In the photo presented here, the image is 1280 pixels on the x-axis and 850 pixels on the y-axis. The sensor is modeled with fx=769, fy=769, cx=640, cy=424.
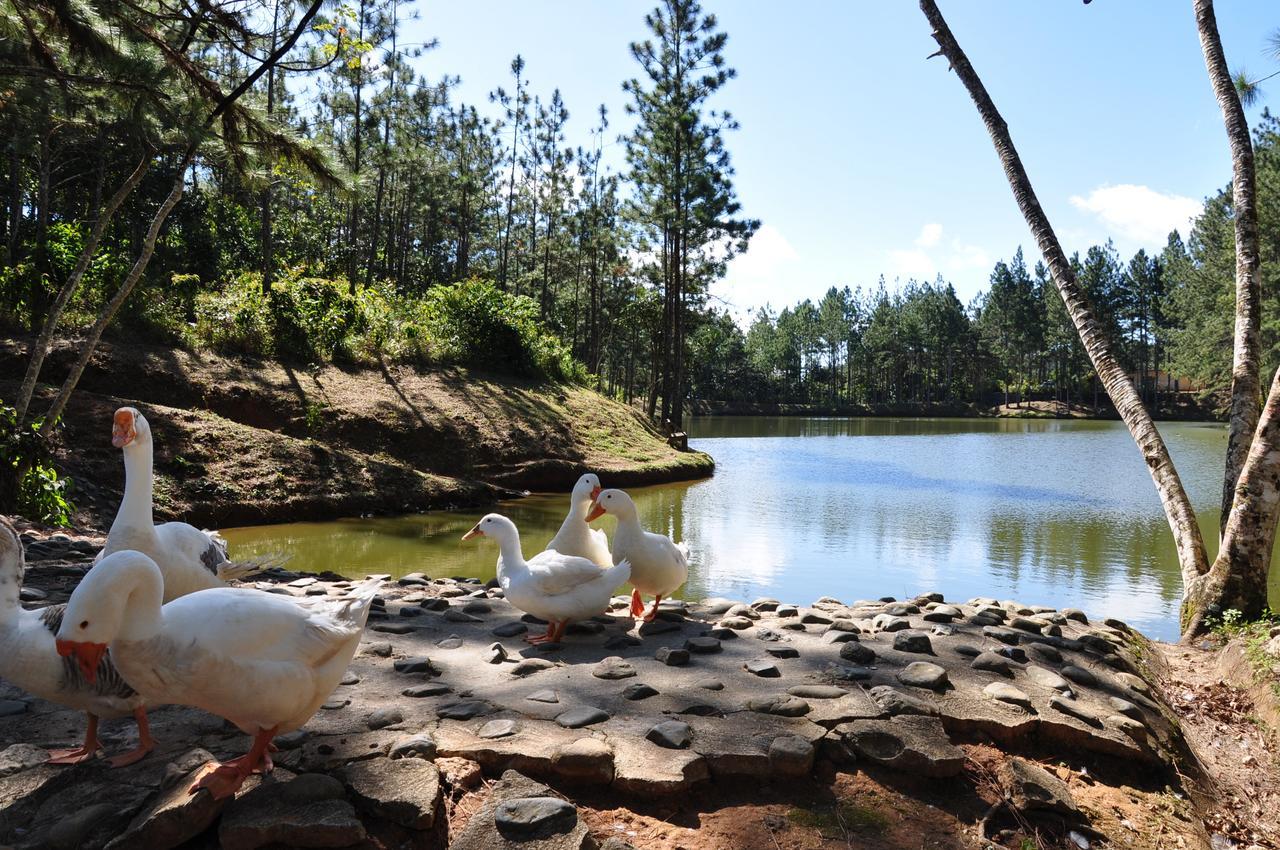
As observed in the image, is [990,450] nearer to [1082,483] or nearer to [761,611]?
[1082,483]

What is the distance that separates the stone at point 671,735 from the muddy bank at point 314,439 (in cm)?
953

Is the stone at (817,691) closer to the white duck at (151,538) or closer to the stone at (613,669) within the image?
the stone at (613,669)

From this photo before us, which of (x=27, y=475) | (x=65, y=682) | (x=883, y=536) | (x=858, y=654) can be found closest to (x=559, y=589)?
(x=858, y=654)

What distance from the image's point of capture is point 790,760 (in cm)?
316

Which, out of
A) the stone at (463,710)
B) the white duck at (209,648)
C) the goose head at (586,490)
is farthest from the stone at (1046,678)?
the white duck at (209,648)

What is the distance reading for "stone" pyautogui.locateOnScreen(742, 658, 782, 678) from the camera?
423 centimetres

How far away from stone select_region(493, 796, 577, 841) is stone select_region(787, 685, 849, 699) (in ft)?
4.98

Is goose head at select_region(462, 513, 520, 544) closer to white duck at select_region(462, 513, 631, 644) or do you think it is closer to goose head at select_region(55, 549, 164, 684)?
white duck at select_region(462, 513, 631, 644)

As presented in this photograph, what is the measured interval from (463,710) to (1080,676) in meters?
3.51

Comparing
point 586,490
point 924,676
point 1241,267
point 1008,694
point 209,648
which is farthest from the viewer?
point 1241,267

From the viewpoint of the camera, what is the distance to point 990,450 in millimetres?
31453

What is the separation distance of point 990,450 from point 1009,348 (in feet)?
165

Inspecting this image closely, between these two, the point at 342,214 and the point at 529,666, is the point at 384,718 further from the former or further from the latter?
the point at 342,214

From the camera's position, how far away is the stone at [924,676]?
4016mm
